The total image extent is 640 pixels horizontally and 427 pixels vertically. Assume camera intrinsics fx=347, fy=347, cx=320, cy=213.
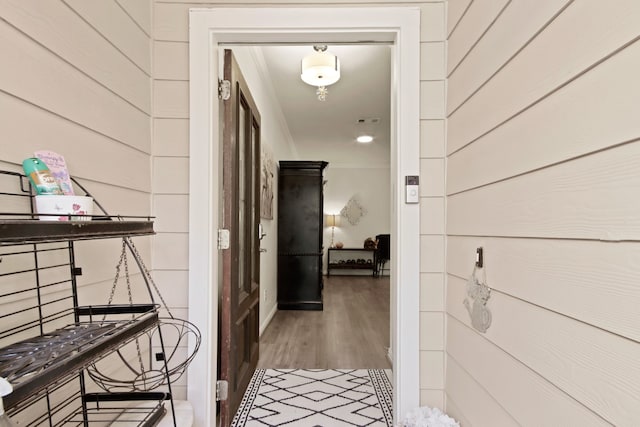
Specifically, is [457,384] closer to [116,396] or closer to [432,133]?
[432,133]

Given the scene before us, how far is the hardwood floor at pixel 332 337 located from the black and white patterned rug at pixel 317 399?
6.9 inches

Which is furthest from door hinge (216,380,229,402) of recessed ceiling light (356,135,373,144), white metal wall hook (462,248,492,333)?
recessed ceiling light (356,135,373,144)

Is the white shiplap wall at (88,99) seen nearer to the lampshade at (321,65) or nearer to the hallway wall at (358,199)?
the lampshade at (321,65)

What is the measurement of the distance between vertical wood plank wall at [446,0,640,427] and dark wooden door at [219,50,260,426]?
45.2 inches

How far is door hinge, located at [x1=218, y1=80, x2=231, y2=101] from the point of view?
1.78 metres

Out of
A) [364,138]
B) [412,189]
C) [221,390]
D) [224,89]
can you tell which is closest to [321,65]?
[224,89]

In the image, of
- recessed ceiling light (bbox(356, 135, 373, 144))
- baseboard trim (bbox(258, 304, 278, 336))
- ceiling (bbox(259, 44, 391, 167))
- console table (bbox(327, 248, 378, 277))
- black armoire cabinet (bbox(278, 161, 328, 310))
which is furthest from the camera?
console table (bbox(327, 248, 378, 277))

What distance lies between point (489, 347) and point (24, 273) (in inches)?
54.6

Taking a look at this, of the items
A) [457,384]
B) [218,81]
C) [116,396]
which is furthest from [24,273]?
[457,384]

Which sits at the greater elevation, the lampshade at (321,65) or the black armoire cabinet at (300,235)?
the lampshade at (321,65)

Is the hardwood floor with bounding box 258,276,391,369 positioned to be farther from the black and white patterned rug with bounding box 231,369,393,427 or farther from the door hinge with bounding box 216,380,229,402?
the door hinge with bounding box 216,380,229,402

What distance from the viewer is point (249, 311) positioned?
245cm

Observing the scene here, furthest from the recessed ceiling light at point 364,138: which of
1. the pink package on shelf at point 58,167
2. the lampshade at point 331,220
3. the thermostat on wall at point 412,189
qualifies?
the pink package on shelf at point 58,167

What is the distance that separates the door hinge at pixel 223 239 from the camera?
5.66 ft
